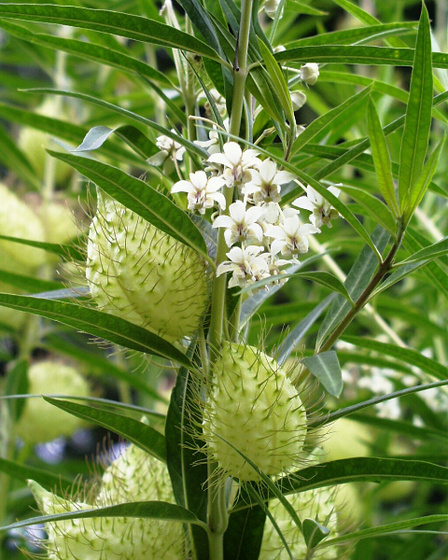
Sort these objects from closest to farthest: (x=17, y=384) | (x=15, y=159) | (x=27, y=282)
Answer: (x=27, y=282)
(x=17, y=384)
(x=15, y=159)

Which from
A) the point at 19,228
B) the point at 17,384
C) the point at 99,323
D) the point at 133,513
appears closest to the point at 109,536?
the point at 133,513

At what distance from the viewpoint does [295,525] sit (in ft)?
2.35

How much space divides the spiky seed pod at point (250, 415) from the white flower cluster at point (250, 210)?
7cm

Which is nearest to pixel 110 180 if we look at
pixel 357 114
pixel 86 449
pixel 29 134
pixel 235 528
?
pixel 235 528

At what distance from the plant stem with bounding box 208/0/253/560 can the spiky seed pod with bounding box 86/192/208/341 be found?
0.02 m

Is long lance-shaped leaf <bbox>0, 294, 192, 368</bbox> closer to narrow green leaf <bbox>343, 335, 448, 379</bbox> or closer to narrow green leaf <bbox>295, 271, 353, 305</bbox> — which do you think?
narrow green leaf <bbox>295, 271, 353, 305</bbox>

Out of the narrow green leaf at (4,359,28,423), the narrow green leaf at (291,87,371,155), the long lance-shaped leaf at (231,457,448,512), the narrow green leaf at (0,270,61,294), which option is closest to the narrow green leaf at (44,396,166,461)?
the long lance-shaped leaf at (231,457,448,512)

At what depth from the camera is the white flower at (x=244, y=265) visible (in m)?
0.59

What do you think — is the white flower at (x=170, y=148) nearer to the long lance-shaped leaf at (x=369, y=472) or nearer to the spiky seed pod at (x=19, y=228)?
the long lance-shaped leaf at (x=369, y=472)

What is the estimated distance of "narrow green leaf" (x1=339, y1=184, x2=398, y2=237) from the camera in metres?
0.56

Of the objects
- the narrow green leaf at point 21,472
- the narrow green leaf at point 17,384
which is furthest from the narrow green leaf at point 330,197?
the narrow green leaf at point 17,384

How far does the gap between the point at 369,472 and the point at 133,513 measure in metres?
0.22

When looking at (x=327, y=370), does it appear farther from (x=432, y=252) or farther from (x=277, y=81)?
(x=277, y=81)

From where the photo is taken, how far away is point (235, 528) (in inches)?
27.0
